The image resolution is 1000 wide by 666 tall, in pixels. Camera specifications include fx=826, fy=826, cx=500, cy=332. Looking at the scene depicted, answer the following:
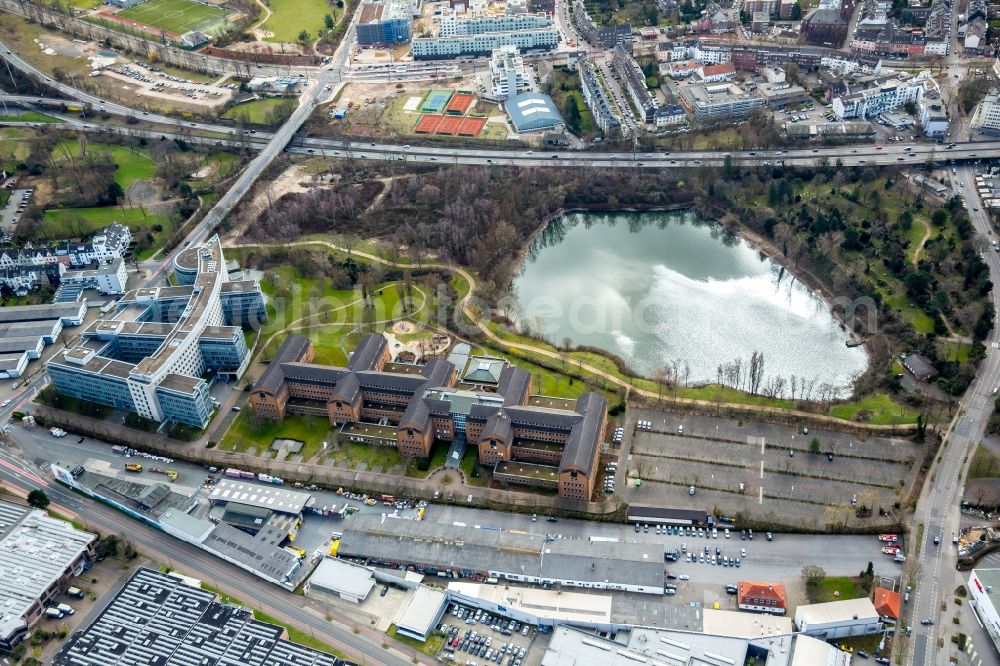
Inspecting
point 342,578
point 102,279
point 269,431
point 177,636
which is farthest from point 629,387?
point 102,279

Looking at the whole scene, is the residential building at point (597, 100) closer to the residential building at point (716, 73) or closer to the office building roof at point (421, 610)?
the residential building at point (716, 73)

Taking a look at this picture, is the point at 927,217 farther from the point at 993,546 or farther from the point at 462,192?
the point at 462,192

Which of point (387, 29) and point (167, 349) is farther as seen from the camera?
point (387, 29)

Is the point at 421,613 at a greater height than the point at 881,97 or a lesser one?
lesser

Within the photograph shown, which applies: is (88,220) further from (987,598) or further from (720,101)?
(987,598)

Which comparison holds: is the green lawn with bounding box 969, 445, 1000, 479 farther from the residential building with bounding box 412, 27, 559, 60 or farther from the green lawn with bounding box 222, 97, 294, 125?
the green lawn with bounding box 222, 97, 294, 125

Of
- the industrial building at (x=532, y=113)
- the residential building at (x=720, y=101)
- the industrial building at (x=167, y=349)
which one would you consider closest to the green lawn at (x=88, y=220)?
the industrial building at (x=167, y=349)

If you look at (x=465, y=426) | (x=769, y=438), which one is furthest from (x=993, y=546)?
(x=465, y=426)
